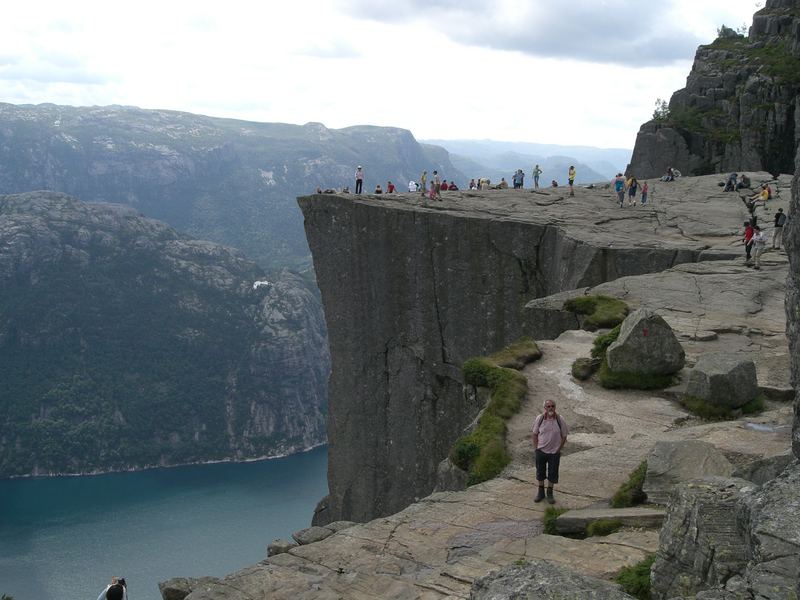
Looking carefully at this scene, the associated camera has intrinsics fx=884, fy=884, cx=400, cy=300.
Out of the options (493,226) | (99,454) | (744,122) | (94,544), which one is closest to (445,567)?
(493,226)

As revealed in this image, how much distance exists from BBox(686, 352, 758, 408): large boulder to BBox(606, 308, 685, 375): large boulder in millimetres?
1517

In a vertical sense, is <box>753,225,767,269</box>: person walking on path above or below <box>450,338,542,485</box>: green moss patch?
above

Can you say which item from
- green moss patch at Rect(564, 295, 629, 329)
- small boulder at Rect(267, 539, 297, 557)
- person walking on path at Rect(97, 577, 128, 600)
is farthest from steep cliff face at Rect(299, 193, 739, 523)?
person walking on path at Rect(97, 577, 128, 600)

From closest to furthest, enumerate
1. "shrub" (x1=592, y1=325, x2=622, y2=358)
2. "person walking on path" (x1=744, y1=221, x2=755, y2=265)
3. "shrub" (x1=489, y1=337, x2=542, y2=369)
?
"shrub" (x1=592, y1=325, x2=622, y2=358), "shrub" (x1=489, y1=337, x2=542, y2=369), "person walking on path" (x1=744, y1=221, x2=755, y2=265)

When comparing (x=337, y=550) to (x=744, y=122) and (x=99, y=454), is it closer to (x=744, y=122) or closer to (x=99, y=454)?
(x=744, y=122)

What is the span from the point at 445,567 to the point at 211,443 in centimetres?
19112

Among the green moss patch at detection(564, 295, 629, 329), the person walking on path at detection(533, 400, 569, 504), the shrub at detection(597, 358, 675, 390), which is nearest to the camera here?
the person walking on path at detection(533, 400, 569, 504)

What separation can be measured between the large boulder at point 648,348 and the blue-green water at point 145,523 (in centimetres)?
8212

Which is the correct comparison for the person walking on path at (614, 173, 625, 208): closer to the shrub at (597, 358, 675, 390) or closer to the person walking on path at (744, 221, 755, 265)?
the person walking on path at (744, 221, 755, 265)

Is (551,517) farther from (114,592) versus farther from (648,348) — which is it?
(114,592)

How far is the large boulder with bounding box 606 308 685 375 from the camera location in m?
20.5

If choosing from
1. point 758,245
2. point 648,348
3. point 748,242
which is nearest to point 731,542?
point 648,348

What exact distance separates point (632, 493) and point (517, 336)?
71.2 feet

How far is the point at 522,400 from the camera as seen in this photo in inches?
800
